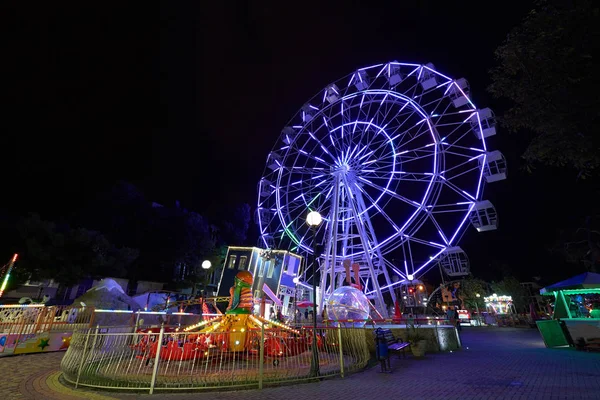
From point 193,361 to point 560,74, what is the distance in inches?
426

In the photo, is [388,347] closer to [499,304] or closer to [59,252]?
[59,252]

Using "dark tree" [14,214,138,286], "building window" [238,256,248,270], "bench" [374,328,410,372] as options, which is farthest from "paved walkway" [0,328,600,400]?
"building window" [238,256,248,270]

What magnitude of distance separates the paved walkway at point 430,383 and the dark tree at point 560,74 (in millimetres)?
5364

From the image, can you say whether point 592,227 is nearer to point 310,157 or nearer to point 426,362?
point 310,157

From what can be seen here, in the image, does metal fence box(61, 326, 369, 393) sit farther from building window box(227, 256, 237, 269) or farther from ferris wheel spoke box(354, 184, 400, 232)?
building window box(227, 256, 237, 269)

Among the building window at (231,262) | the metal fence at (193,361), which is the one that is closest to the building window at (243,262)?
the building window at (231,262)

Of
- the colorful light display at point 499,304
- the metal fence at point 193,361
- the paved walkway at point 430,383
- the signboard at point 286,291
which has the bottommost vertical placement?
the paved walkway at point 430,383

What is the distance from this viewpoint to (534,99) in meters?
7.69

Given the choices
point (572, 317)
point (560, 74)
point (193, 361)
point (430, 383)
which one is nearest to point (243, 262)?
point (193, 361)

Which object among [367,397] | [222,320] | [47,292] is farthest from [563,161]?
[47,292]

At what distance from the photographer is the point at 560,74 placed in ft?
23.2

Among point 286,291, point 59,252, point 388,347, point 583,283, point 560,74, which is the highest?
point 59,252

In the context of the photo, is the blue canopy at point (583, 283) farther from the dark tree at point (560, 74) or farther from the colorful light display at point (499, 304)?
the colorful light display at point (499, 304)

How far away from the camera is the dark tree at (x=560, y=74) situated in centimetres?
678
